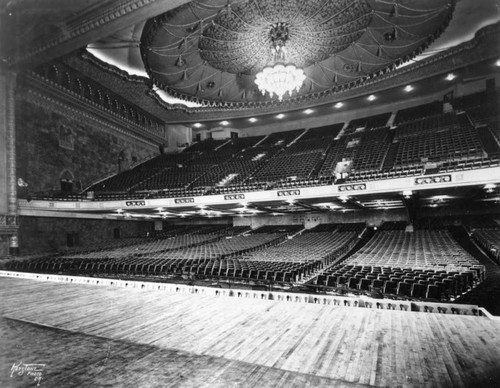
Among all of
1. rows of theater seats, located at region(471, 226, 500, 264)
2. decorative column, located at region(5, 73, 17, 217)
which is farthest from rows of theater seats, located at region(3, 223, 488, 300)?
decorative column, located at region(5, 73, 17, 217)

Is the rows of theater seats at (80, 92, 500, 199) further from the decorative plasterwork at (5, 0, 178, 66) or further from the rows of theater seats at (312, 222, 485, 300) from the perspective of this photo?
the decorative plasterwork at (5, 0, 178, 66)

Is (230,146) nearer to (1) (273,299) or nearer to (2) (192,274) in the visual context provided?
(2) (192,274)

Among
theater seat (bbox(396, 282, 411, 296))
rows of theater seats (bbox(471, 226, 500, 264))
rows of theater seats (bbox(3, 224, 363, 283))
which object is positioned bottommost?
theater seat (bbox(396, 282, 411, 296))

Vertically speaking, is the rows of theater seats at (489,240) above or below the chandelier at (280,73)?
below

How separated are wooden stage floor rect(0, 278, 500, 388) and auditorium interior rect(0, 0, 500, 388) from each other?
4cm

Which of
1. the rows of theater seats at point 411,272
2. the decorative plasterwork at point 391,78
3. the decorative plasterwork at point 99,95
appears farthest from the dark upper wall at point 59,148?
the rows of theater seats at point 411,272

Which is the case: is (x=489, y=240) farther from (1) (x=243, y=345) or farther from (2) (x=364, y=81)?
(1) (x=243, y=345)

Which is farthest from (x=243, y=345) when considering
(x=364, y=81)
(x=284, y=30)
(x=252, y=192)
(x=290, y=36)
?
(x=364, y=81)

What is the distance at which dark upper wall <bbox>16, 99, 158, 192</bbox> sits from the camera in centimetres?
1405

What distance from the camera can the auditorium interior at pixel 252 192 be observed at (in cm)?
358

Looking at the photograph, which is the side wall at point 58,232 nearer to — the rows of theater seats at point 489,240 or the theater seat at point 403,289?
the theater seat at point 403,289

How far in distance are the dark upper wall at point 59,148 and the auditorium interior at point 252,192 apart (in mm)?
104

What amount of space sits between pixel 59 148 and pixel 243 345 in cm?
1642

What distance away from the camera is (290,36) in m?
12.1
